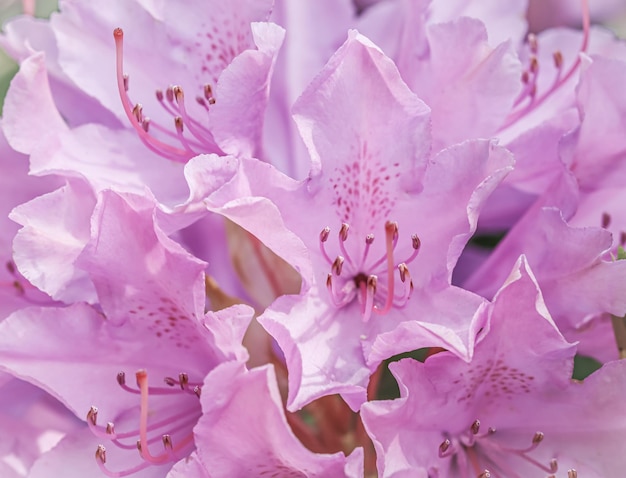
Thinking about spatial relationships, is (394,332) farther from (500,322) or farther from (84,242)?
(84,242)

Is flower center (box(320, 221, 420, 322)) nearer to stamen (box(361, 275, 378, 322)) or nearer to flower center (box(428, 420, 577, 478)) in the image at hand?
stamen (box(361, 275, 378, 322))

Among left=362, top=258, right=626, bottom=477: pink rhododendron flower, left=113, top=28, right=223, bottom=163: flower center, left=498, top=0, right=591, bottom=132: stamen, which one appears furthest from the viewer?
left=498, top=0, right=591, bottom=132: stamen

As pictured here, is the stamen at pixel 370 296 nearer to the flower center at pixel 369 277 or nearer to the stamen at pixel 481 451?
the flower center at pixel 369 277

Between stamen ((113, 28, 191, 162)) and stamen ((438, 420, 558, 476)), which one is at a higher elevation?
stamen ((113, 28, 191, 162))

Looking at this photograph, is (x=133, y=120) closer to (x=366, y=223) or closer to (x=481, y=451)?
(x=366, y=223)

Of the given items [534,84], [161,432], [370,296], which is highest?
[534,84]

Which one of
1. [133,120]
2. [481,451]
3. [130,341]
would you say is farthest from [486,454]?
[133,120]

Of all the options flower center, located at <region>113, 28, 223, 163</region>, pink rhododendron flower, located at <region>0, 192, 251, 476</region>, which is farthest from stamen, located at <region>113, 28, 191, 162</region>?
pink rhododendron flower, located at <region>0, 192, 251, 476</region>
